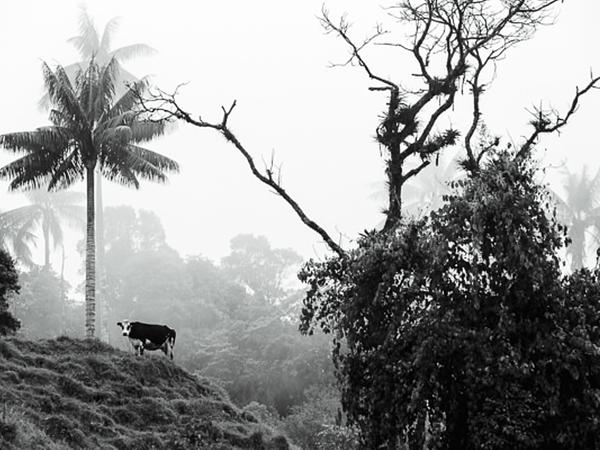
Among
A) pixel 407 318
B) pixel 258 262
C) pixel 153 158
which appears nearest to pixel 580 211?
pixel 258 262

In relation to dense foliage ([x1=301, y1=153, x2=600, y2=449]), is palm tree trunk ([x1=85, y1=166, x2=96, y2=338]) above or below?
above

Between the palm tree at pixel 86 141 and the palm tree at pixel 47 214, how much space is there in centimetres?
2849

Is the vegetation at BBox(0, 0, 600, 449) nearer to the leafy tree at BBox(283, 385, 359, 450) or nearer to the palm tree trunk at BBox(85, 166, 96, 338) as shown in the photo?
the palm tree trunk at BBox(85, 166, 96, 338)

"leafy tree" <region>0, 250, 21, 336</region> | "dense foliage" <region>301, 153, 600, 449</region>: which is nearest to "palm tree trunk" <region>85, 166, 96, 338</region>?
"leafy tree" <region>0, 250, 21, 336</region>

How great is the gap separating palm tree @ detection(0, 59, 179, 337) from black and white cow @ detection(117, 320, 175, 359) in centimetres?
401

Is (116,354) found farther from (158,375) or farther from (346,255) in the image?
(346,255)

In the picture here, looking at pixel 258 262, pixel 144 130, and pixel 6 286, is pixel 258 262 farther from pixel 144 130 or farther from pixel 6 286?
pixel 6 286

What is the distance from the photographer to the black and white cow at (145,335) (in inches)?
904

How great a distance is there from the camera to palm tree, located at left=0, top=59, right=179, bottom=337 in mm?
27125

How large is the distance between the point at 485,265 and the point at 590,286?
155cm

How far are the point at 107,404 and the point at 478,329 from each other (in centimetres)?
1041

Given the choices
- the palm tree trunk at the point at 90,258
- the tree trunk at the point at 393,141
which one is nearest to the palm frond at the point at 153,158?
the palm tree trunk at the point at 90,258

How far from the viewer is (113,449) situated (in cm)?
1606

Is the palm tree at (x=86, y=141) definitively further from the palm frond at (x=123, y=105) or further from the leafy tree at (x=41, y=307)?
the leafy tree at (x=41, y=307)
